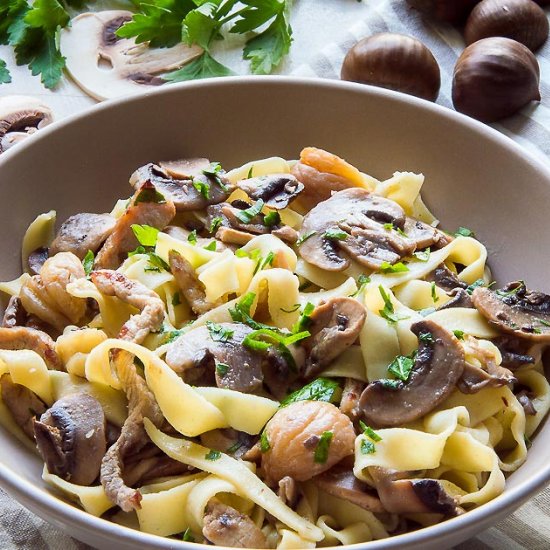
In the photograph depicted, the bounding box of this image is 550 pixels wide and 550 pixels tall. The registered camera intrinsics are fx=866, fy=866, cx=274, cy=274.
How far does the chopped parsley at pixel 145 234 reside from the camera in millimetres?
4137

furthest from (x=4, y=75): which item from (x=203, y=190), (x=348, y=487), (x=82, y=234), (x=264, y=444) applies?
(x=348, y=487)

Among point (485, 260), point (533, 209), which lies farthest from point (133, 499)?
point (533, 209)

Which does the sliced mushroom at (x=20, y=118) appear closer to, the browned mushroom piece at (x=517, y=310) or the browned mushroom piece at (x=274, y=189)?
the browned mushroom piece at (x=274, y=189)

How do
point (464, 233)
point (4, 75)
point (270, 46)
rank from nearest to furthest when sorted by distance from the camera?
1. point (464, 233)
2. point (4, 75)
3. point (270, 46)

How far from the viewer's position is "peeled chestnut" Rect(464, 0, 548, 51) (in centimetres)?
641

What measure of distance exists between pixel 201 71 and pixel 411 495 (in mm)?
3890

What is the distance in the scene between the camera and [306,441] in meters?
3.24

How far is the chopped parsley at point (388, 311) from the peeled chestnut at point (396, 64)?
102 inches

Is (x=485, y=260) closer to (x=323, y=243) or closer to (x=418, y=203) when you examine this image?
(x=418, y=203)

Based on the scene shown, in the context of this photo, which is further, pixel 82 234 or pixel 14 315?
pixel 82 234

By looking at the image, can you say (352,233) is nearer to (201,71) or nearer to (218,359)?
(218,359)

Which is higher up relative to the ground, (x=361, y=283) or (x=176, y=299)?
(x=361, y=283)

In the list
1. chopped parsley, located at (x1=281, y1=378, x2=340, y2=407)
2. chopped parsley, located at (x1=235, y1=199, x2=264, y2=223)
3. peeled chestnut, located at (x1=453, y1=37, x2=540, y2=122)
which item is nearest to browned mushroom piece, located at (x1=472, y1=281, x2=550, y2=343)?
chopped parsley, located at (x1=281, y1=378, x2=340, y2=407)

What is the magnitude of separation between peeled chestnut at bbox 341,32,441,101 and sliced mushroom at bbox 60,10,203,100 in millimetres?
1212
